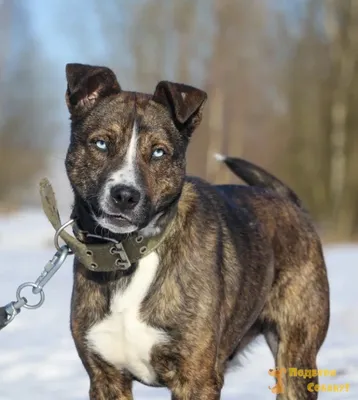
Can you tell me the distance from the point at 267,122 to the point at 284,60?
225 cm

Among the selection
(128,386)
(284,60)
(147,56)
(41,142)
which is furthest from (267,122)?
(128,386)

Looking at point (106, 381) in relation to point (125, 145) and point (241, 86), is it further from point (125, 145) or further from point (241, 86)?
point (241, 86)

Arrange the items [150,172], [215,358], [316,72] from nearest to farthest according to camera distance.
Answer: [150,172]
[215,358]
[316,72]

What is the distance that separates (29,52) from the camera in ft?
94.3

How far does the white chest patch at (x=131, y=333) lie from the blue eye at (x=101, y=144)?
0.55 meters

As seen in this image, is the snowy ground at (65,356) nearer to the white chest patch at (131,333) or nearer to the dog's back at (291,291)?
the dog's back at (291,291)

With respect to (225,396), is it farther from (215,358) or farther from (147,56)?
(147,56)

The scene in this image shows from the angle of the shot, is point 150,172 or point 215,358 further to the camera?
point 215,358

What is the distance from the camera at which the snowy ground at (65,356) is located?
17.7 feet

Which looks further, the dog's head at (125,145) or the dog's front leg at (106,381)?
the dog's front leg at (106,381)

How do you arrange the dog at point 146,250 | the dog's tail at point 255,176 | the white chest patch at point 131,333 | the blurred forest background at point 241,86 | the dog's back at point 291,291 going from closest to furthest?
the dog at point 146,250
the white chest patch at point 131,333
the dog's back at point 291,291
the dog's tail at point 255,176
the blurred forest background at point 241,86

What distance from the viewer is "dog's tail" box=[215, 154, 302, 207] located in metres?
5.08

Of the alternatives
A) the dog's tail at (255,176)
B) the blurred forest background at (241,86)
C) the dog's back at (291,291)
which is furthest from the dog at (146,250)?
the blurred forest background at (241,86)

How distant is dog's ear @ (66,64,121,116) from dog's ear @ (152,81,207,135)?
0.76 feet
